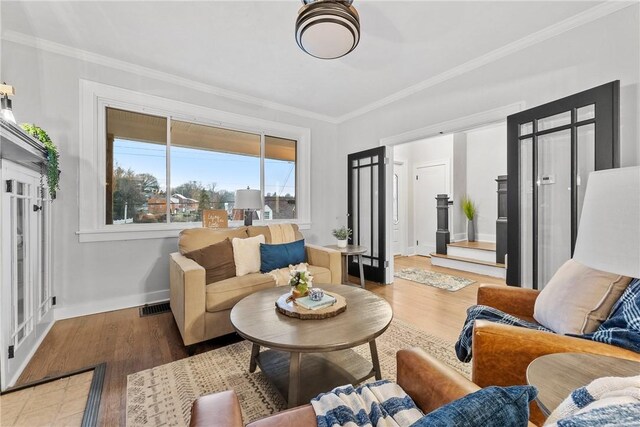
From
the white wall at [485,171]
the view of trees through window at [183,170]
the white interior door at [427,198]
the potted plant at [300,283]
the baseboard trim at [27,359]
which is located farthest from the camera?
the white interior door at [427,198]

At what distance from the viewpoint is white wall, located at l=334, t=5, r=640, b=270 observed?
82.0 inches

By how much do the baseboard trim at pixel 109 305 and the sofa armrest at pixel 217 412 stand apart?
2968 mm

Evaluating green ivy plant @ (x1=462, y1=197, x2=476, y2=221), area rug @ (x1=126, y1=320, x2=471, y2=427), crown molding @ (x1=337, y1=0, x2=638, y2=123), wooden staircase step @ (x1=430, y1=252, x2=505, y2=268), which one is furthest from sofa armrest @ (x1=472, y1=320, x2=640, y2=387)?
green ivy plant @ (x1=462, y1=197, x2=476, y2=221)

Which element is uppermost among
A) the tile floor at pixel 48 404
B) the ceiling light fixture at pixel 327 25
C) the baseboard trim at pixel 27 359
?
the ceiling light fixture at pixel 327 25

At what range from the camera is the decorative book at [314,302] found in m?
1.77

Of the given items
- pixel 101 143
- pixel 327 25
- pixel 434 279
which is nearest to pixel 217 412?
pixel 327 25

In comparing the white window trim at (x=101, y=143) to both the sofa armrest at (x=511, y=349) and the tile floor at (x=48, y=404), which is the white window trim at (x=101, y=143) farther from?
the sofa armrest at (x=511, y=349)

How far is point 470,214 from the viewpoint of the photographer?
593cm

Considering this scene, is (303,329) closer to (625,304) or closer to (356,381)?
(356,381)

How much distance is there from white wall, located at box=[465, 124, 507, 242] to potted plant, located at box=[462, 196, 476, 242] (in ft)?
→ 0.41

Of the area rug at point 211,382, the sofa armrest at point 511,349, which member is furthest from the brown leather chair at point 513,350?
the area rug at point 211,382

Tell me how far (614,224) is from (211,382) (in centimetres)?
215

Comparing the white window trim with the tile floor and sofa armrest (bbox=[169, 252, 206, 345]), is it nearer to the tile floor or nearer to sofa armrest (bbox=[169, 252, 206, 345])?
sofa armrest (bbox=[169, 252, 206, 345])

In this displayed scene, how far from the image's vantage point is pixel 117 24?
244 cm
